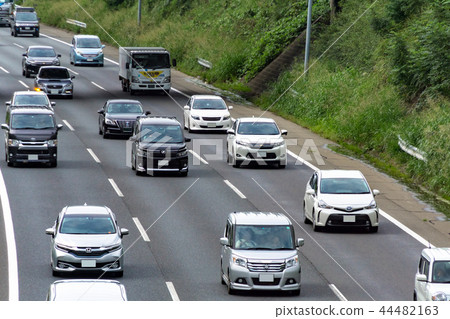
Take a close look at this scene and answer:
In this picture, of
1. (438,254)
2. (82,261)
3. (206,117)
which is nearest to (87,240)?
(82,261)

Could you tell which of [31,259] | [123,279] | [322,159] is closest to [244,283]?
[123,279]

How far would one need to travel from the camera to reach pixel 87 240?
25.1 m

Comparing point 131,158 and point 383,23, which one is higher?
point 383,23

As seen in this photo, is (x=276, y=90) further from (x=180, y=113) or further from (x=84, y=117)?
(x=84, y=117)

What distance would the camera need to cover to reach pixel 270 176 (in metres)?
39.0

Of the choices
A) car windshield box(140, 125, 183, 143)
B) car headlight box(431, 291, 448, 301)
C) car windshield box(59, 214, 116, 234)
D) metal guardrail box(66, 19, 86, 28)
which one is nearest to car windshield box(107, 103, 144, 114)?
car windshield box(140, 125, 183, 143)

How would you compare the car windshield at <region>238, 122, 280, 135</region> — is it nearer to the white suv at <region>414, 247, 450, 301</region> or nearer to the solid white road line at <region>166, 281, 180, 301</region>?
the solid white road line at <region>166, 281, 180, 301</region>

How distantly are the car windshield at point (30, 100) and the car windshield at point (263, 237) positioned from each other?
25969 mm

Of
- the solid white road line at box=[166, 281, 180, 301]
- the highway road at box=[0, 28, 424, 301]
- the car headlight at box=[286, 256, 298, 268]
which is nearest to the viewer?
the solid white road line at box=[166, 281, 180, 301]

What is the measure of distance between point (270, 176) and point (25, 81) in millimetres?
29776

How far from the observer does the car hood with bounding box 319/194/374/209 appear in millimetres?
30314

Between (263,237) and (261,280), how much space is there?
1.27 m

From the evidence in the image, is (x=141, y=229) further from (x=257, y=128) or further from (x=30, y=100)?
(x=30, y=100)

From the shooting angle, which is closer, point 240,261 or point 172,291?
point 240,261
